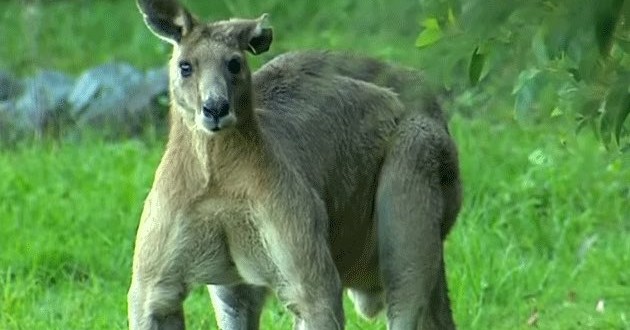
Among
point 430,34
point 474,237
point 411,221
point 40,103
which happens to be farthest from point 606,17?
point 40,103

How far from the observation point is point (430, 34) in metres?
4.11

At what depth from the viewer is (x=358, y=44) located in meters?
3.89

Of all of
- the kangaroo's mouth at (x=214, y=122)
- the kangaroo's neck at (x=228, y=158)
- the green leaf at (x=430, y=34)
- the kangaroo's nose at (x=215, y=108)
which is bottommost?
the kangaroo's neck at (x=228, y=158)

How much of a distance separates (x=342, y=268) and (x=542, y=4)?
10.5 feet

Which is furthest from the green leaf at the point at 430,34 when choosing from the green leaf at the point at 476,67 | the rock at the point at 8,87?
the rock at the point at 8,87

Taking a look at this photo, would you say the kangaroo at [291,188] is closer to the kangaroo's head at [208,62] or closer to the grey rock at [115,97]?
the kangaroo's head at [208,62]

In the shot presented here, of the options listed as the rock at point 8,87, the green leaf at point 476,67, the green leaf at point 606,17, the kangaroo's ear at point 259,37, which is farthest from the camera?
the rock at point 8,87

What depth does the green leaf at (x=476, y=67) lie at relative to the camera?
174 inches

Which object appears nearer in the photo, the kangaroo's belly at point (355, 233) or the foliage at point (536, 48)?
the foliage at point (536, 48)

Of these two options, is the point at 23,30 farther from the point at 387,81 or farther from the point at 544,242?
the point at 387,81

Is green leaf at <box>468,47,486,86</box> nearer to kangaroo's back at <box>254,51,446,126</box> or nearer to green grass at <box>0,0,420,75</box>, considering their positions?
kangaroo's back at <box>254,51,446,126</box>

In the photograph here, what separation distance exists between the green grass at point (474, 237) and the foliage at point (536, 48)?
1906mm

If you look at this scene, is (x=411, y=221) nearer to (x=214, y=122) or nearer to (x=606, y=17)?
(x=214, y=122)

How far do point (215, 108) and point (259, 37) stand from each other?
50cm
